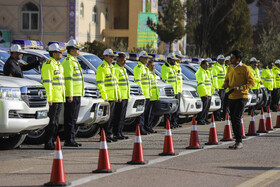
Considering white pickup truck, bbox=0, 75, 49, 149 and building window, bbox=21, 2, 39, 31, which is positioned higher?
building window, bbox=21, 2, 39, 31

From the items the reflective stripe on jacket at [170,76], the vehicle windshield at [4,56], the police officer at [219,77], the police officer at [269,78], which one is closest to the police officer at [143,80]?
the reflective stripe on jacket at [170,76]

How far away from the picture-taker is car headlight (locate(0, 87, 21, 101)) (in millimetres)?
11484

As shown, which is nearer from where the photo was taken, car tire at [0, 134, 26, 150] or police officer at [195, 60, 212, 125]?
car tire at [0, 134, 26, 150]

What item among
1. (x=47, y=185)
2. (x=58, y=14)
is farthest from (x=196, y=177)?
(x=58, y=14)

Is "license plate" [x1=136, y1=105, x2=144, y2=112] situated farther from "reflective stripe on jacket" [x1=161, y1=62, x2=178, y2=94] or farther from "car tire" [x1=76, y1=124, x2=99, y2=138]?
"reflective stripe on jacket" [x1=161, y1=62, x2=178, y2=94]

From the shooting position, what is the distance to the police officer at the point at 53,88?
42.0 feet

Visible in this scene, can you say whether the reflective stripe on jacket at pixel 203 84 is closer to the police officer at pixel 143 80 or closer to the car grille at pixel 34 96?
the police officer at pixel 143 80

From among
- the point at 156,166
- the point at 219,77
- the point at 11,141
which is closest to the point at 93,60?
the point at 11,141

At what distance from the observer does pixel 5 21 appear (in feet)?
148

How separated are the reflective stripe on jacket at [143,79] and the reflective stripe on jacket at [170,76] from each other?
5.80ft

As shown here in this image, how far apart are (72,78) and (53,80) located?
1.74 feet

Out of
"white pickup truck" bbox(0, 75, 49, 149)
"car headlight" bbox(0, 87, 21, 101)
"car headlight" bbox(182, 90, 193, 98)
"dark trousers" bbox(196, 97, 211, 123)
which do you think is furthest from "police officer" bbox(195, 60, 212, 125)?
A: "car headlight" bbox(0, 87, 21, 101)

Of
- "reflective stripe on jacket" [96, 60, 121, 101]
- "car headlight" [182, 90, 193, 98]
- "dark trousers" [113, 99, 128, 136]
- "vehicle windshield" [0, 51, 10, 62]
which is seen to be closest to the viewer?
"vehicle windshield" [0, 51, 10, 62]

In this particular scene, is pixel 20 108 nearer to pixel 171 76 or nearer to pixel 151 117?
pixel 151 117
